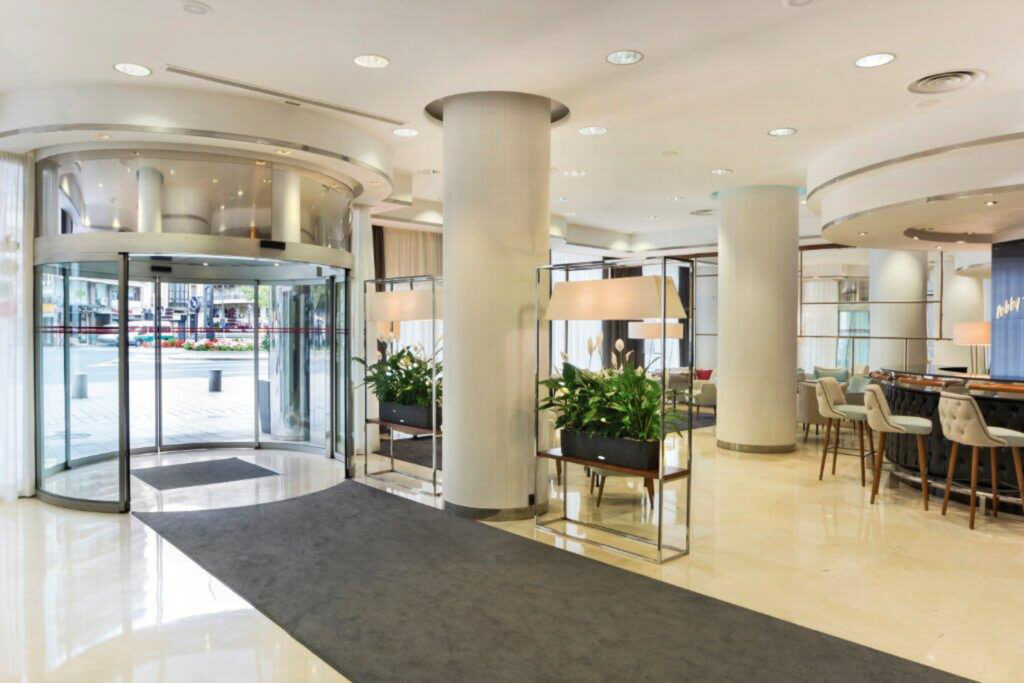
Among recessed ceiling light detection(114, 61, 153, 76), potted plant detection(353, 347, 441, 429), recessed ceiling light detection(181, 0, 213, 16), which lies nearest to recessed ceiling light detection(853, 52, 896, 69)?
recessed ceiling light detection(181, 0, 213, 16)

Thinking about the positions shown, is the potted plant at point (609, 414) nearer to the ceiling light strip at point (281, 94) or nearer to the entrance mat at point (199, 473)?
the ceiling light strip at point (281, 94)

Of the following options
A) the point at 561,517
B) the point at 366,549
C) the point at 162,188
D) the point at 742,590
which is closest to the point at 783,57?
the point at 742,590

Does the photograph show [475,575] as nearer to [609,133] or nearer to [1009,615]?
[1009,615]

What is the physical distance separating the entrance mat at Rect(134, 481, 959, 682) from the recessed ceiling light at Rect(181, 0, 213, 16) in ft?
11.2

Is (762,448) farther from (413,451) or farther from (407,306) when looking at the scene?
(407,306)

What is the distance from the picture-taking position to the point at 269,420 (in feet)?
29.2

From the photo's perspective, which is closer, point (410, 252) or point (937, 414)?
point (937, 414)

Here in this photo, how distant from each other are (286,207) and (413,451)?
11.9 feet

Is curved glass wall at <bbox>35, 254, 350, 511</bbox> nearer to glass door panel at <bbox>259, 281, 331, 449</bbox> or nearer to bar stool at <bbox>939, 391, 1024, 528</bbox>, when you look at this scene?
glass door panel at <bbox>259, 281, 331, 449</bbox>

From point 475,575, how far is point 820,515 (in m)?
3.20

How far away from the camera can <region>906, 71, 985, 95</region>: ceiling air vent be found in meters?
5.08

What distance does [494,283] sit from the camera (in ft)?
18.7

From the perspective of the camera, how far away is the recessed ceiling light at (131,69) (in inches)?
199

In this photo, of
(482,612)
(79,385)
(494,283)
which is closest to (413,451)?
(79,385)
